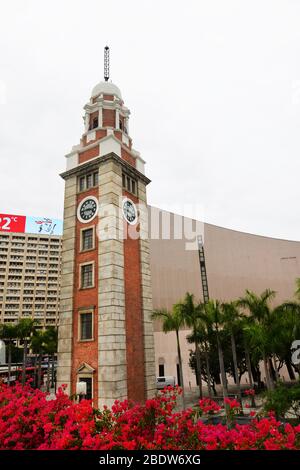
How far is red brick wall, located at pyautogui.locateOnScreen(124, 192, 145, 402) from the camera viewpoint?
17.5 m

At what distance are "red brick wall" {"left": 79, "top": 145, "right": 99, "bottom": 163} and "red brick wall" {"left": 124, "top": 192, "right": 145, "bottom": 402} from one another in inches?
142

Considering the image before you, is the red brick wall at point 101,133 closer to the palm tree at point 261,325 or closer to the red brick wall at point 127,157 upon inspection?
the red brick wall at point 127,157

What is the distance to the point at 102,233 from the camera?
19.1 meters

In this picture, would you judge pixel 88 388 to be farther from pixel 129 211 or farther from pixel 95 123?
pixel 95 123

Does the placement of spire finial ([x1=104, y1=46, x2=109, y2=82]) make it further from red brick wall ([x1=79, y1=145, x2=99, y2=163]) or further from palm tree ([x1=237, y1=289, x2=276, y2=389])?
palm tree ([x1=237, y1=289, x2=276, y2=389])

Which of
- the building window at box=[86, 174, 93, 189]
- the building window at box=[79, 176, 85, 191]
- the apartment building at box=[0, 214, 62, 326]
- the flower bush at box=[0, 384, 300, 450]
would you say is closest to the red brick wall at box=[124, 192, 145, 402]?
the building window at box=[86, 174, 93, 189]

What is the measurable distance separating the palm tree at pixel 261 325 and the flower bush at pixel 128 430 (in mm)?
9502

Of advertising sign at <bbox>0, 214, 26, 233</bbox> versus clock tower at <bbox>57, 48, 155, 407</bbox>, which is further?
advertising sign at <bbox>0, 214, 26, 233</bbox>

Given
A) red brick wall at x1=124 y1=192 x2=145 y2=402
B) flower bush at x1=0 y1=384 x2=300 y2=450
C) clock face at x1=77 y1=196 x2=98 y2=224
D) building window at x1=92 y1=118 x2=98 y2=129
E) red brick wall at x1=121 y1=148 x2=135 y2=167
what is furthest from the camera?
building window at x1=92 y1=118 x2=98 y2=129

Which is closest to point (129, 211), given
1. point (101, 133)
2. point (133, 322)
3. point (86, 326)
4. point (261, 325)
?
point (101, 133)

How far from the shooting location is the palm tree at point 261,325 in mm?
15555

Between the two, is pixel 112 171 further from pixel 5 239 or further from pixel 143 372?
pixel 5 239

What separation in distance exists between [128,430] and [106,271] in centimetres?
1254

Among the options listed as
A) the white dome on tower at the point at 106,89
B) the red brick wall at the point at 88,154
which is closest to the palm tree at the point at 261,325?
the red brick wall at the point at 88,154
